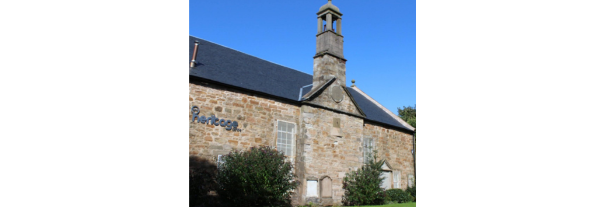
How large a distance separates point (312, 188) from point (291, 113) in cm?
267

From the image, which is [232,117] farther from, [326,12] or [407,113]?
[407,113]

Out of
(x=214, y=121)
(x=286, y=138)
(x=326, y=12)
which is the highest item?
(x=326, y=12)

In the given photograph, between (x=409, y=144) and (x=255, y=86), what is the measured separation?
9.75 metres

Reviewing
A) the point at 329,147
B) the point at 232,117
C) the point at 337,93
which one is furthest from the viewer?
the point at 337,93

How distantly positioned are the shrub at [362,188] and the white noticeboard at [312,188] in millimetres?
1541

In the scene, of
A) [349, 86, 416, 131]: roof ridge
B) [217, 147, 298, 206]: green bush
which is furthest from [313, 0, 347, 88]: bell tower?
[349, 86, 416, 131]: roof ridge

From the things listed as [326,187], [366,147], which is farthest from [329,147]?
[366,147]

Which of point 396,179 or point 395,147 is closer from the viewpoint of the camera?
point 396,179

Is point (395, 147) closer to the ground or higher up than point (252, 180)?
higher up

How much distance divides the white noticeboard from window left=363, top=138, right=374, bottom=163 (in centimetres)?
354

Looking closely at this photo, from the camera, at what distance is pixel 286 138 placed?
41.0 feet

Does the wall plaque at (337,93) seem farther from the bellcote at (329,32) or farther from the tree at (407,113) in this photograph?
the tree at (407,113)
